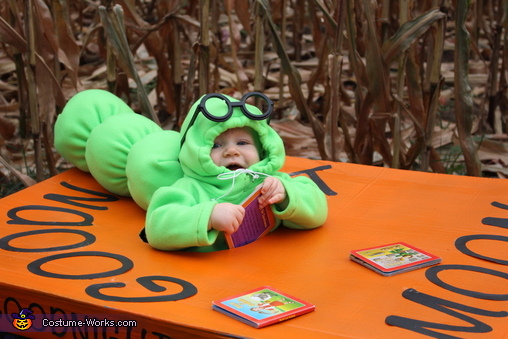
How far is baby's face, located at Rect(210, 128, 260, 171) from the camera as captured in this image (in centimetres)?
155

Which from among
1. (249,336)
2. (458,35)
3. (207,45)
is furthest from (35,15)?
(249,336)

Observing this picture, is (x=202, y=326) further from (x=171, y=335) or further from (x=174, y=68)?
(x=174, y=68)

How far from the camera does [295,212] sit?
61.6 inches

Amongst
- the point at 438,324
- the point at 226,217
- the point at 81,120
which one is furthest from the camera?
the point at 81,120

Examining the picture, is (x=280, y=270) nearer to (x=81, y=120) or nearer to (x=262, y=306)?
(x=262, y=306)

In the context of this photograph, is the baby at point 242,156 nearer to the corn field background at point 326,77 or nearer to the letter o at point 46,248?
the letter o at point 46,248

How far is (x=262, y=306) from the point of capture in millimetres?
1276

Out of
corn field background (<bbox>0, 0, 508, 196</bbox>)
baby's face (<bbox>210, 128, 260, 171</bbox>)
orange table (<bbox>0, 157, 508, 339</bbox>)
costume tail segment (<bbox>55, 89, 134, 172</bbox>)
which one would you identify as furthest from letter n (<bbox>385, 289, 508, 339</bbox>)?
costume tail segment (<bbox>55, 89, 134, 172</bbox>)

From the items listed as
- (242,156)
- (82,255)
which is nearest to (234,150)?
(242,156)

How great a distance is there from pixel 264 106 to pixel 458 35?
83cm

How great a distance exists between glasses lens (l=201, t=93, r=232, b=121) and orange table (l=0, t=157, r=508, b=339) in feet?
0.85

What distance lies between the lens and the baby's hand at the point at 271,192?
1516mm

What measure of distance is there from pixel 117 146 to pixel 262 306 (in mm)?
670

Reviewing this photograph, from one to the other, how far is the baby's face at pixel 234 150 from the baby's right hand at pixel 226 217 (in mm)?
116
